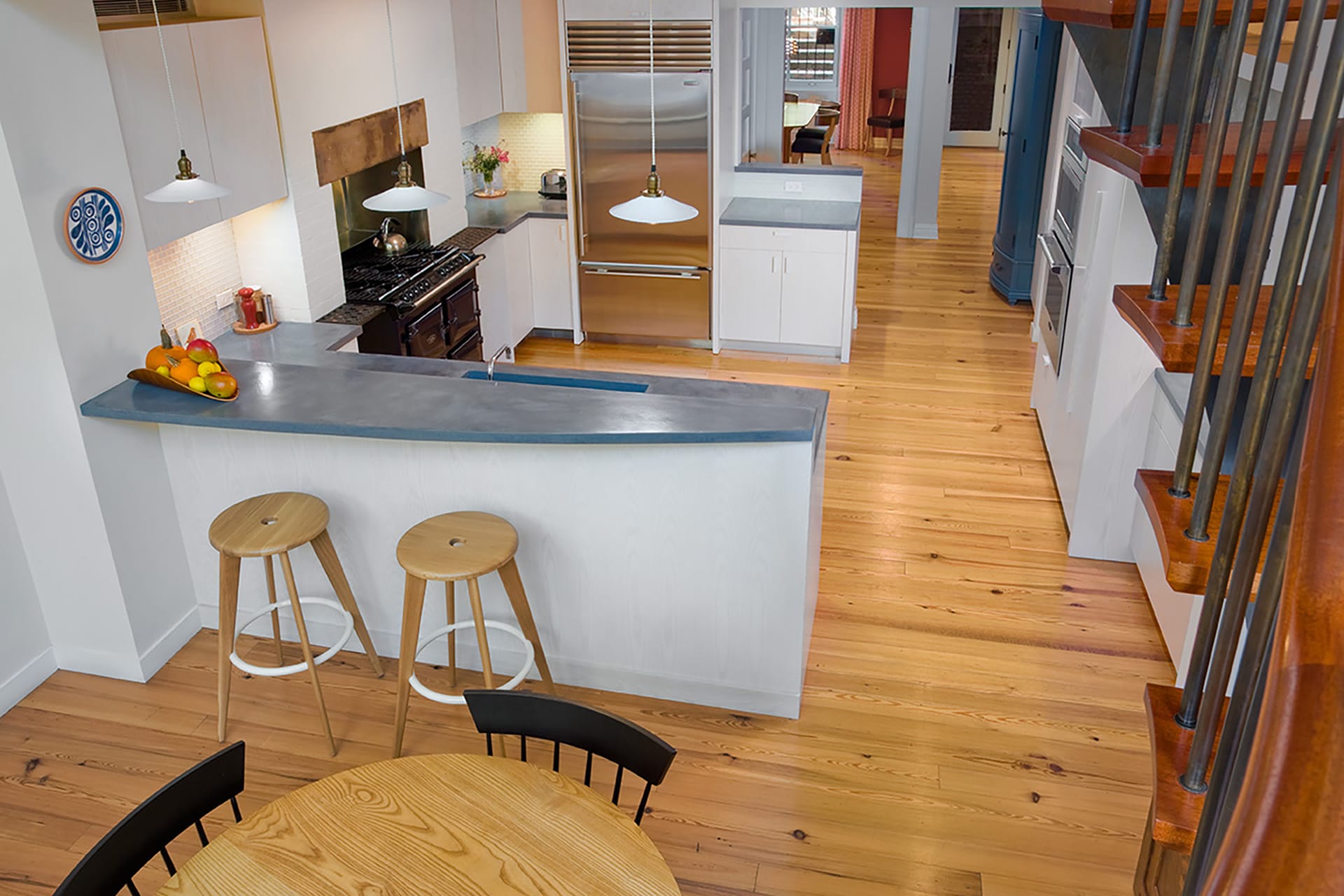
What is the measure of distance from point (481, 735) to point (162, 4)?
310 cm

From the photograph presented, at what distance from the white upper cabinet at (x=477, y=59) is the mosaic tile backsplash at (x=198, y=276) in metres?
1.92

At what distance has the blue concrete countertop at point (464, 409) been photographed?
10.3 feet

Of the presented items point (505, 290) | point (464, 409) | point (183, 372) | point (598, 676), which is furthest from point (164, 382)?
point (505, 290)

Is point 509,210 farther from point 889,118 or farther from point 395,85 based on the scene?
point 889,118

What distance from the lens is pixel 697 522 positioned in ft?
11.0

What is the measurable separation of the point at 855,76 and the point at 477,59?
Result: 28.4 feet

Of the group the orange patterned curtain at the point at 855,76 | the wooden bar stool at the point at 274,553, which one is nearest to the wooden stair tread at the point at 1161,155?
the wooden bar stool at the point at 274,553

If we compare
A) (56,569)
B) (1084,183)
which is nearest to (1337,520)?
(56,569)

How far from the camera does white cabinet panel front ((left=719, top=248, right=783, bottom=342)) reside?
662 centimetres

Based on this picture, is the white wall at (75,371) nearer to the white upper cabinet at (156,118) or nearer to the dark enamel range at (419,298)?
the white upper cabinet at (156,118)

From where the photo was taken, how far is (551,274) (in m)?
6.97

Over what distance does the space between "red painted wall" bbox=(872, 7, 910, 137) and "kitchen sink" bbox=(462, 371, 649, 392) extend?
35.8ft

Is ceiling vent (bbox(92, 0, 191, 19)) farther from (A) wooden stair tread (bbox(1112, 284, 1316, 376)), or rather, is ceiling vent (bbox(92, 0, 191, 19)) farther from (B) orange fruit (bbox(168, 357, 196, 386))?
(A) wooden stair tread (bbox(1112, 284, 1316, 376))

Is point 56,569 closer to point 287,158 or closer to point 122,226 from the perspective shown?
point 122,226
